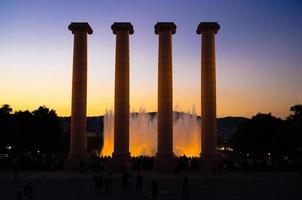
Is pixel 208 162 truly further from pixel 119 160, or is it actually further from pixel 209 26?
pixel 209 26

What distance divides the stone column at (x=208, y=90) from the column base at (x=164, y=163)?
192 inches

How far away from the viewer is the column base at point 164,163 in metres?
78.8

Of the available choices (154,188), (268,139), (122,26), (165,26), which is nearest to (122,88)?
(122,26)

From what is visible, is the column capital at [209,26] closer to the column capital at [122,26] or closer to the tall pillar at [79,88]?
the column capital at [122,26]

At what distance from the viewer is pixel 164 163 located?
79.1m

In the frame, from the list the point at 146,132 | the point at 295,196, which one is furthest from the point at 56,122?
the point at 295,196

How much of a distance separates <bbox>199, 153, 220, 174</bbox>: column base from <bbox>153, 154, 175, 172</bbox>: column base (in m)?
4.68

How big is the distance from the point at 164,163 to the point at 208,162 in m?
7.05

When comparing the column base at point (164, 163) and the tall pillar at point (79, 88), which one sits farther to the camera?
the tall pillar at point (79, 88)

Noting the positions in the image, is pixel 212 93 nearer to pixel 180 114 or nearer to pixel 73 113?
pixel 73 113

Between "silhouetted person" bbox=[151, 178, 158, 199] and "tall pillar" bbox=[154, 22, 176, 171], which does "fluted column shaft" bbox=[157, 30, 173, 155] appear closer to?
"tall pillar" bbox=[154, 22, 176, 171]

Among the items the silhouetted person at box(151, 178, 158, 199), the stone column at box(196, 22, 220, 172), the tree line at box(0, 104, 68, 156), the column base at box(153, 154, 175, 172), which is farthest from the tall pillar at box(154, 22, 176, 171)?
the tree line at box(0, 104, 68, 156)

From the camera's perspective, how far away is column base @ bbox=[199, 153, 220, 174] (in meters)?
78.2

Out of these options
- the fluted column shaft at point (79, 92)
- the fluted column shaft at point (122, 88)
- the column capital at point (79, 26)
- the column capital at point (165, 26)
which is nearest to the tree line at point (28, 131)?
the fluted column shaft at point (79, 92)
